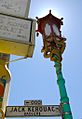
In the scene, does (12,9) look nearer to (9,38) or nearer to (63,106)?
(9,38)

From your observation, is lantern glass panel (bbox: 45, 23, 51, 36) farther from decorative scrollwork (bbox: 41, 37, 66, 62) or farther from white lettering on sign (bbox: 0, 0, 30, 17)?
white lettering on sign (bbox: 0, 0, 30, 17)

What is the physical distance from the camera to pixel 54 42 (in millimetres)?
5949

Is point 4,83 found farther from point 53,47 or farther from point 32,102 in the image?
point 53,47

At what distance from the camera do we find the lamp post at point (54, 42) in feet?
16.3

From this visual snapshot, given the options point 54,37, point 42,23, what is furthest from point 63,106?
point 42,23

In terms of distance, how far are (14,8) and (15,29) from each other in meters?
0.51

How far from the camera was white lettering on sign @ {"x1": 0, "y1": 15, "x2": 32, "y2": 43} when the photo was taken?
3.59 m

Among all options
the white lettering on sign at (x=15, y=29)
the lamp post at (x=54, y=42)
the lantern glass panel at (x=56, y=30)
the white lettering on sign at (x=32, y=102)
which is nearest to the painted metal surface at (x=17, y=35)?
the white lettering on sign at (x=15, y=29)

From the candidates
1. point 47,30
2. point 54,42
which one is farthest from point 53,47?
point 47,30

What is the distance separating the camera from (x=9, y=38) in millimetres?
3557

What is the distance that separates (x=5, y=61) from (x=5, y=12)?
169cm

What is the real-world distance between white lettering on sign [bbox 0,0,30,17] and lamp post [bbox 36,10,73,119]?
180 cm

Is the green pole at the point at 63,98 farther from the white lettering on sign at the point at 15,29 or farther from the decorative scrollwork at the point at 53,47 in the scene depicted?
the white lettering on sign at the point at 15,29

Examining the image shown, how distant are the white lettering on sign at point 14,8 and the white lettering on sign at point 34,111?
66.8 inches
